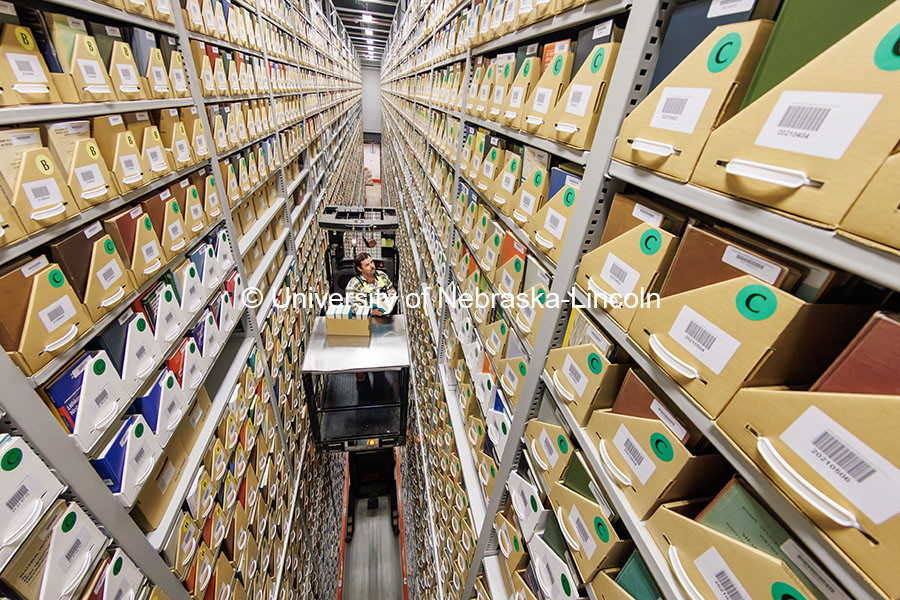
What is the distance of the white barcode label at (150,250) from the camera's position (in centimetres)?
127

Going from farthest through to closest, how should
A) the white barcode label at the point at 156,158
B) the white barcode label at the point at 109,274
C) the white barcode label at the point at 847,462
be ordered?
the white barcode label at the point at 156,158 < the white barcode label at the point at 109,274 < the white barcode label at the point at 847,462

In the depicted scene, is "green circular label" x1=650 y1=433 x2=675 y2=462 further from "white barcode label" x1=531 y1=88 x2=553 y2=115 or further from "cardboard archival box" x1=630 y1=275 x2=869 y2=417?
"white barcode label" x1=531 y1=88 x2=553 y2=115

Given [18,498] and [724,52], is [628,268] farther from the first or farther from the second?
[18,498]

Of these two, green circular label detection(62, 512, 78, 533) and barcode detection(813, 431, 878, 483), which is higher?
barcode detection(813, 431, 878, 483)

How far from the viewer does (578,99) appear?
3.17 ft

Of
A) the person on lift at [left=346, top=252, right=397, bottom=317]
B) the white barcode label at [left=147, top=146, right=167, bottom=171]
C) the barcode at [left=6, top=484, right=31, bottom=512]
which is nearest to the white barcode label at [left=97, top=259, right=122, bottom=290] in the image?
the white barcode label at [left=147, top=146, right=167, bottom=171]

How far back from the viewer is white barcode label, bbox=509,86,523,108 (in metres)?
1.34

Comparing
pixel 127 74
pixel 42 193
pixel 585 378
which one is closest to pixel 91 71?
pixel 127 74

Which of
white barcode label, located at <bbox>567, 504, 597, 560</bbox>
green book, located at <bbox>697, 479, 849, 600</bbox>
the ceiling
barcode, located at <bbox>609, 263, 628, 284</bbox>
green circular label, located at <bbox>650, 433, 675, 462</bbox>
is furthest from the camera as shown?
the ceiling

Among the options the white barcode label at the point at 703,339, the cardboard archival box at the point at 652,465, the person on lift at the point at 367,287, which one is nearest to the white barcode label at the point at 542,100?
the white barcode label at the point at 703,339

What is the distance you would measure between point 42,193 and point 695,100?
1409mm

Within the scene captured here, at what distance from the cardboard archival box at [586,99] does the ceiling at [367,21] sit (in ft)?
32.2

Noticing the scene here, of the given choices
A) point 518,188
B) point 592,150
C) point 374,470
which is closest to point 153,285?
point 518,188

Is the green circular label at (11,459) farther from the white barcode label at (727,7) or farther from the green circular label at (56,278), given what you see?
the white barcode label at (727,7)
